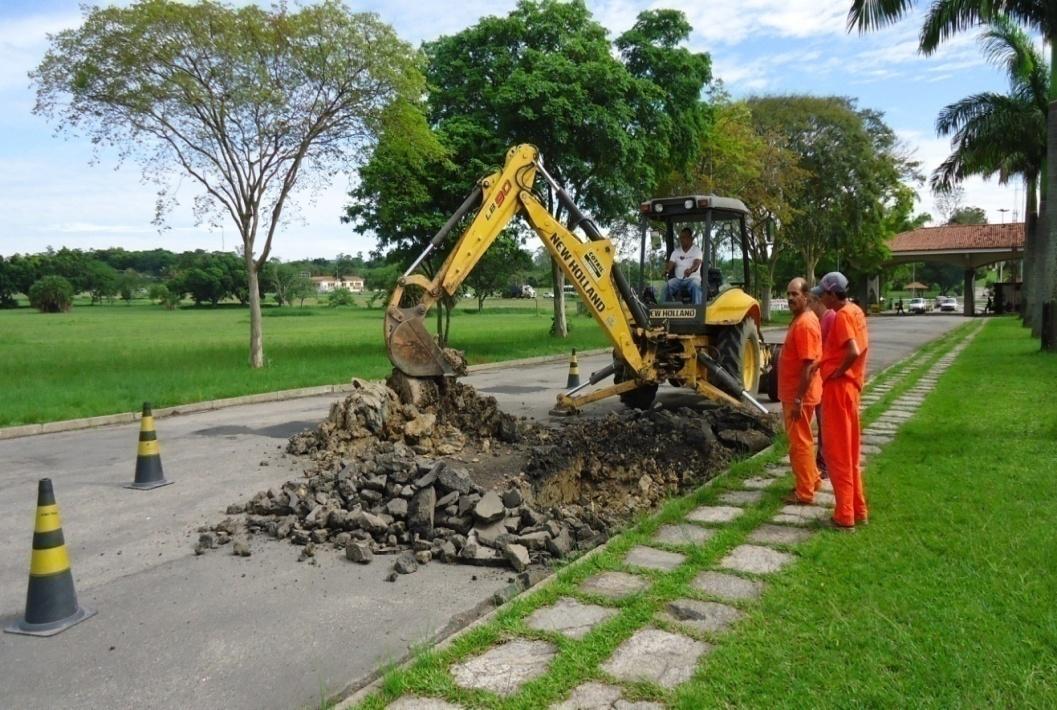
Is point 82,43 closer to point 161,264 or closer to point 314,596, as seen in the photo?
point 314,596

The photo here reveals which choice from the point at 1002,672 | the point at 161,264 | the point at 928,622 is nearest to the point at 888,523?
the point at 928,622

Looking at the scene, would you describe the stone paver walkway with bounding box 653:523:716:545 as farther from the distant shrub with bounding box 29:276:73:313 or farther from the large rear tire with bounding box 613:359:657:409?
the distant shrub with bounding box 29:276:73:313

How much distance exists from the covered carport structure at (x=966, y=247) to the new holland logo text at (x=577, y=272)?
51100mm

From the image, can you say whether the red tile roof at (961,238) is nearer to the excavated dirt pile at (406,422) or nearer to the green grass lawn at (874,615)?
the excavated dirt pile at (406,422)

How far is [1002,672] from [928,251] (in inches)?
2283

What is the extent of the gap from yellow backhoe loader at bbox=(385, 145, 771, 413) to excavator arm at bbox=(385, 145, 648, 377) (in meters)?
0.01

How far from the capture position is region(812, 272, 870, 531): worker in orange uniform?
5512 millimetres

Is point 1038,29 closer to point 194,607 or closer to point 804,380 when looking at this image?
point 804,380

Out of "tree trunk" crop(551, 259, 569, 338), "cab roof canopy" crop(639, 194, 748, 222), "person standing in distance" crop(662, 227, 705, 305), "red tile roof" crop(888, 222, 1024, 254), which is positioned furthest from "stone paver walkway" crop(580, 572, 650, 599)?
"red tile roof" crop(888, 222, 1024, 254)

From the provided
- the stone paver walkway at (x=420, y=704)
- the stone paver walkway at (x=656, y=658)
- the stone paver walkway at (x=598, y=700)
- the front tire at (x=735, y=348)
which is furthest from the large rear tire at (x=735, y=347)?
the stone paver walkway at (x=420, y=704)

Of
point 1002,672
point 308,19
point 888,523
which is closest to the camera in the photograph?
point 1002,672

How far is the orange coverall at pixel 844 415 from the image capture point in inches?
217

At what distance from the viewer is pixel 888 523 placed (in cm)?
554

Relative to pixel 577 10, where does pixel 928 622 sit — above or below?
below
